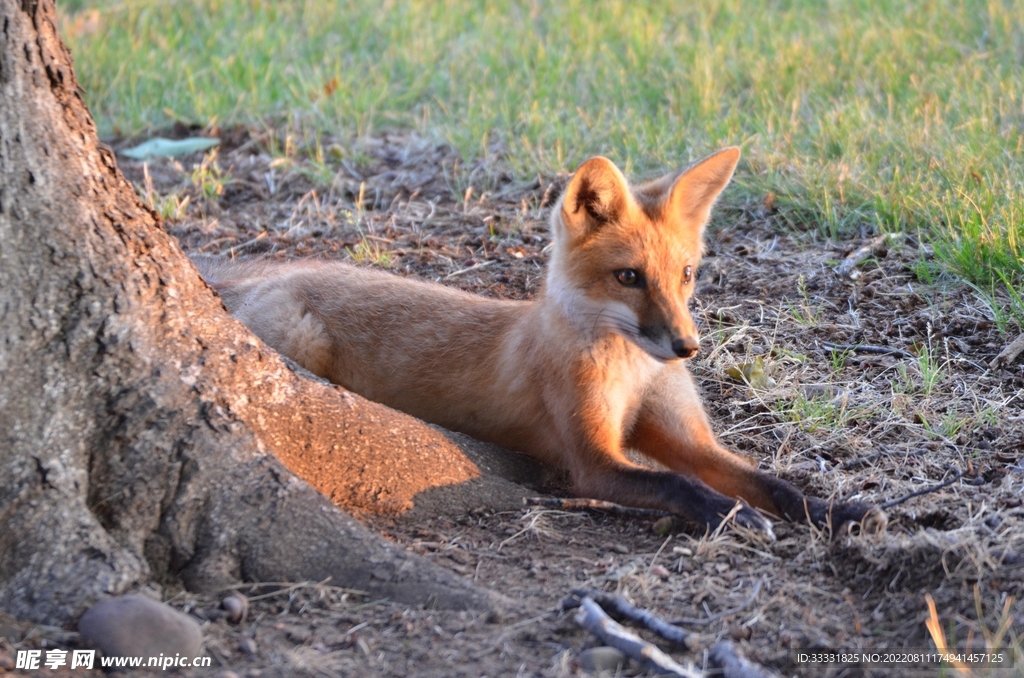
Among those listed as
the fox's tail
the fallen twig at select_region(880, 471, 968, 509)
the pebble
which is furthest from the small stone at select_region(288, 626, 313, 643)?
the fox's tail

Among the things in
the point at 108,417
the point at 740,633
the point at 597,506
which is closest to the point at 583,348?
the point at 597,506

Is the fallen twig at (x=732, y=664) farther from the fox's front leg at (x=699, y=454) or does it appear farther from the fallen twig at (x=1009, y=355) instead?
the fallen twig at (x=1009, y=355)

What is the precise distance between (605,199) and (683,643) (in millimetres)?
1957

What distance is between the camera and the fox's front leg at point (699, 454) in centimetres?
354

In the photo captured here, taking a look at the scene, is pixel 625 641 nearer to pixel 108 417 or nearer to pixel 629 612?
pixel 629 612

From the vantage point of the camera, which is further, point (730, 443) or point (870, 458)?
point (730, 443)

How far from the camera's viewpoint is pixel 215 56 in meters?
8.30

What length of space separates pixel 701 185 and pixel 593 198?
1.72 feet

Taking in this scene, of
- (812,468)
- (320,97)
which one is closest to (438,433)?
(812,468)

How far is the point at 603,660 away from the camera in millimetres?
2520

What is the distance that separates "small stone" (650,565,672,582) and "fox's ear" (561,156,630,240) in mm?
1493

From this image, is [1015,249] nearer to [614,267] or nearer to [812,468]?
[812,468]

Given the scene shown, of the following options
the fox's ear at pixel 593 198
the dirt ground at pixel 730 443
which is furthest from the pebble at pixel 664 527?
the fox's ear at pixel 593 198

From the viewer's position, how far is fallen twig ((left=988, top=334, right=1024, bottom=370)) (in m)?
4.44
